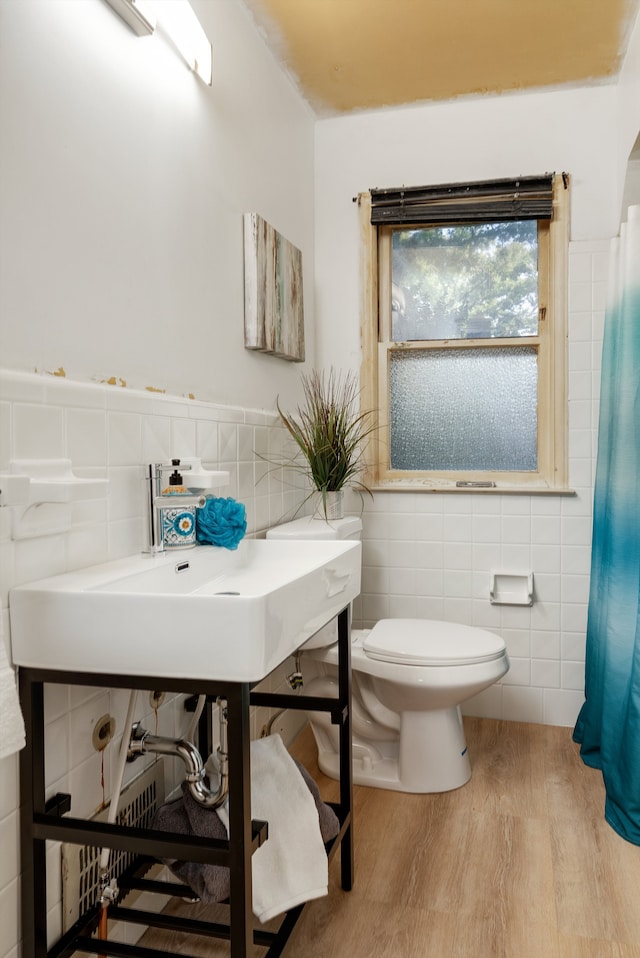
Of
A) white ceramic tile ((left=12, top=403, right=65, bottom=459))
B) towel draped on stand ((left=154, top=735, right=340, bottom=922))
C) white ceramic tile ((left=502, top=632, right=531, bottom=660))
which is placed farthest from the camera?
white ceramic tile ((left=502, top=632, right=531, bottom=660))

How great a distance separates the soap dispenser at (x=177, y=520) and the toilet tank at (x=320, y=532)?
69 cm

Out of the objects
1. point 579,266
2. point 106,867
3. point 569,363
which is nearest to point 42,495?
point 106,867

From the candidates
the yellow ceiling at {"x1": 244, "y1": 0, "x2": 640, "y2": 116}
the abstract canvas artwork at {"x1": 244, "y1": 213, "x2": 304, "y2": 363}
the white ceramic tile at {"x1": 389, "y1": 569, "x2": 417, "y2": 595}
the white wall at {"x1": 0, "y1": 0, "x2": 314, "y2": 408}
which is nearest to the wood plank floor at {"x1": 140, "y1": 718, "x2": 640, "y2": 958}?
the white ceramic tile at {"x1": 389, "y1": 569, "x2": 417, "y2": 595}

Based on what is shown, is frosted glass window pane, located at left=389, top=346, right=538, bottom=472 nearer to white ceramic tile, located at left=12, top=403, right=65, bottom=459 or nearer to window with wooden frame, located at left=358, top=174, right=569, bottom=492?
window with wooden frame, located at left=358, top=174, right=569, bottom=492

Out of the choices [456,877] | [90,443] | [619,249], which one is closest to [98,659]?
[90,443]

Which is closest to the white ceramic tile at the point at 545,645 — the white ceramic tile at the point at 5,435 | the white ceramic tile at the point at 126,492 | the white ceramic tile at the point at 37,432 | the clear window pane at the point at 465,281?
the clear window pane at the point at 465,281

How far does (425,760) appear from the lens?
2238 millimetres

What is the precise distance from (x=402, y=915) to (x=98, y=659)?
1.06m

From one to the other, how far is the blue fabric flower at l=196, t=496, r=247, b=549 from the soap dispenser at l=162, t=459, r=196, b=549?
30 mm

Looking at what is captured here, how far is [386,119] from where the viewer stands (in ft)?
9.51

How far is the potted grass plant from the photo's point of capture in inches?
98.3

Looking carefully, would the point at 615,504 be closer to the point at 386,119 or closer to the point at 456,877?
the point at 456,877

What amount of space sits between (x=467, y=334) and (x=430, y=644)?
1309 mm

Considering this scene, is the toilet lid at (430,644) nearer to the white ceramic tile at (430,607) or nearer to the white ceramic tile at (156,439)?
the white ceramic tile at (430,607)
